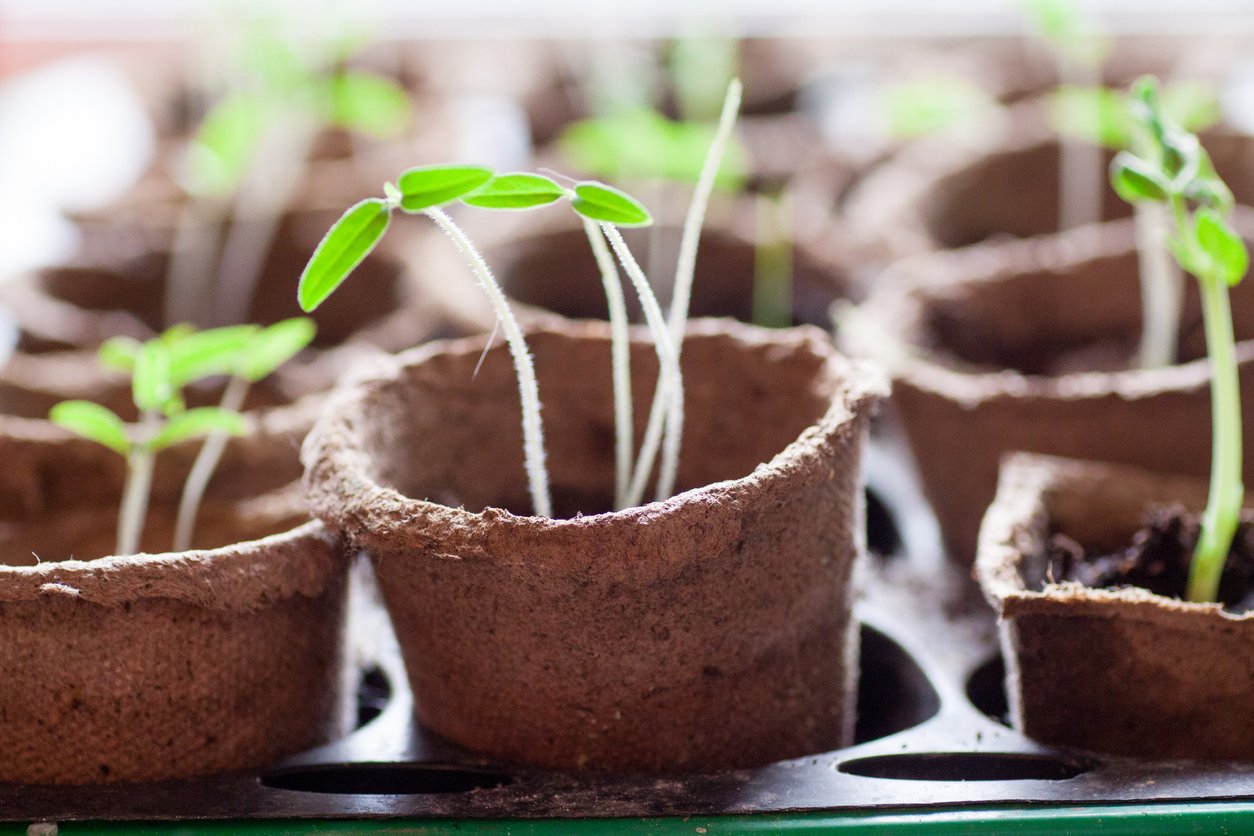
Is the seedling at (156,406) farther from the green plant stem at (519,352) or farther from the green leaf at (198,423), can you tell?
the green plant stem at (519,352)

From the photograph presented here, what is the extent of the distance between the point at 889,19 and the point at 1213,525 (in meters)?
2.15

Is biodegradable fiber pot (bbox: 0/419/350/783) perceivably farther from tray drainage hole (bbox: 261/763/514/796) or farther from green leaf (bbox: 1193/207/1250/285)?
green leaf (bbox: 1193/207/1250/285)

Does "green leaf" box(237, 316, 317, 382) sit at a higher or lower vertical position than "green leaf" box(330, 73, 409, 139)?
lower

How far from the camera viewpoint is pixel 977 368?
149 centimetres

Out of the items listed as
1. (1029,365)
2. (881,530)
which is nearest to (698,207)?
(881,530)

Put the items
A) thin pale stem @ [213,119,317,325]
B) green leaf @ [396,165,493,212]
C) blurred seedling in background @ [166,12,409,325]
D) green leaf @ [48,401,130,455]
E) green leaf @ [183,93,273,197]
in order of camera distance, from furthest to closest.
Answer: thin pale stem @ [213,119,317,325] < blurred seedling in background @ [166,12,409,325] < green leaf @ [183,93,273,197] < green leaf @ [48,401,130,455] < green leaf @ [396,165,493,212]

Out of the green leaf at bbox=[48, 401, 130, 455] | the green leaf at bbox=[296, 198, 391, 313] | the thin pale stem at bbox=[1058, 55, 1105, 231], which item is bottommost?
the green leaf at bbox=[48, 401, 130, 455]

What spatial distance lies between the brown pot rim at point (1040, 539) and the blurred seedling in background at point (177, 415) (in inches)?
22.8

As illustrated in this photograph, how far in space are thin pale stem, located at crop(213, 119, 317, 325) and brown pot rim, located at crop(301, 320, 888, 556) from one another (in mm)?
903

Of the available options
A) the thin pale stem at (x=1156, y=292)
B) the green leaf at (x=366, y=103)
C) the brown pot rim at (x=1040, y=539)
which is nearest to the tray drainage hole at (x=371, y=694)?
the brown pot rim at (x=1040, y=539)

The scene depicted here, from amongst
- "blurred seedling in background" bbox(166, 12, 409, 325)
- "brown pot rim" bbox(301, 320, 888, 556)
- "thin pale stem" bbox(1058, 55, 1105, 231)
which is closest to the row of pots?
"brown pot rim" bbox(301, 320, 888, 556)

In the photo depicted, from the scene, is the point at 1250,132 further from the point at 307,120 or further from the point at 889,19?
the point at 307,120

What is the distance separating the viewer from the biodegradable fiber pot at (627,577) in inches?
31.8

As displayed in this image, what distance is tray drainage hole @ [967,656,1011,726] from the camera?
3.47 feet
